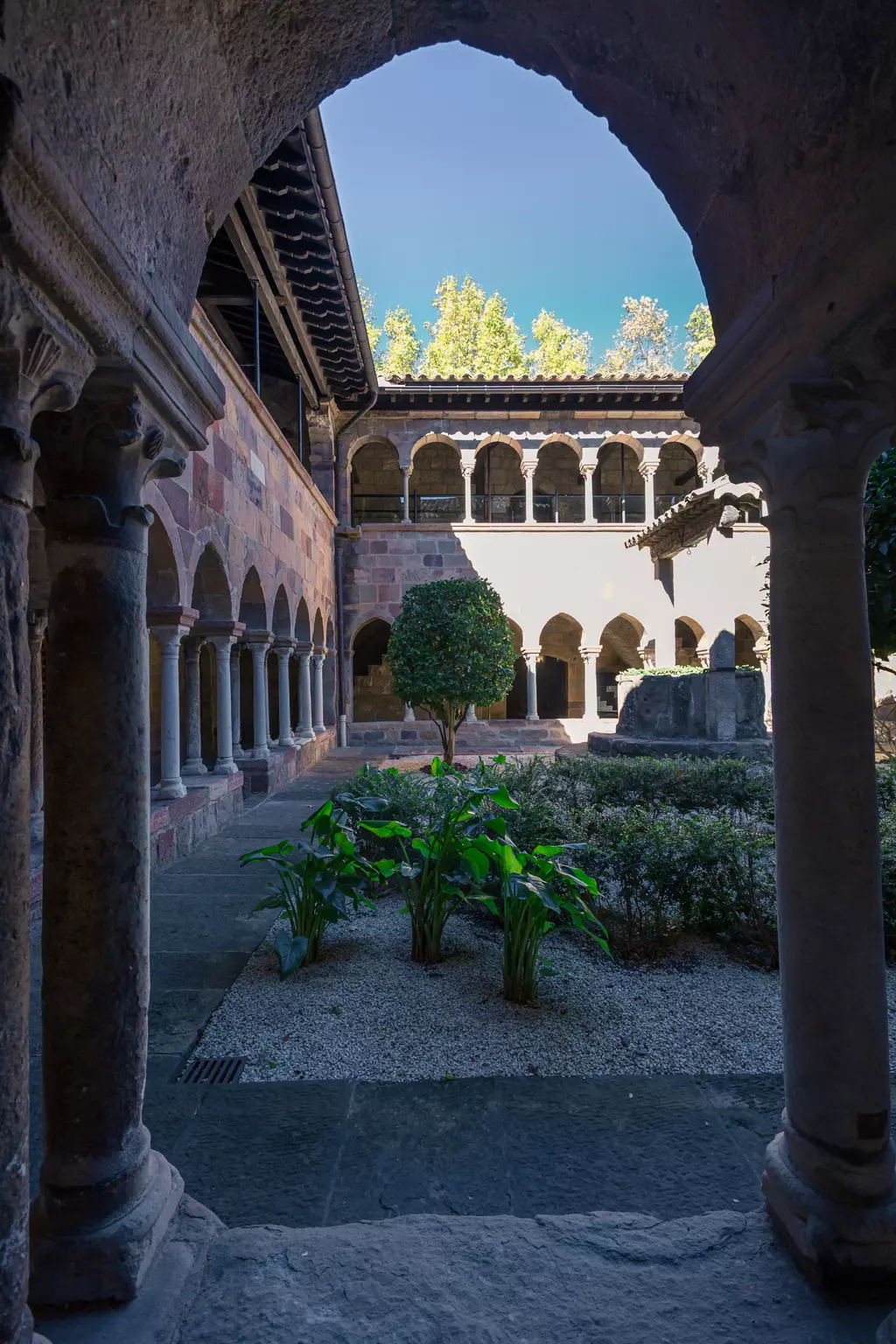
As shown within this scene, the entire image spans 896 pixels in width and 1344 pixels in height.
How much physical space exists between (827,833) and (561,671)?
57.7 feet

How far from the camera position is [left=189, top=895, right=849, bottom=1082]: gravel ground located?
2.53 metres

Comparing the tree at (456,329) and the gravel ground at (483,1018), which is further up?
the tree at (456,329)

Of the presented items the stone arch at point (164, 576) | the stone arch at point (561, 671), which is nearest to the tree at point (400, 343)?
the stone arch at point (561, 671)

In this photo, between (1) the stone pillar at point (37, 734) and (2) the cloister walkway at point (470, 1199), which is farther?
(1) the stone pillar at point (37, 734)

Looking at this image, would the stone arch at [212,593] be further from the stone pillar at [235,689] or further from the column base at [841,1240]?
the column base at [841,1240]

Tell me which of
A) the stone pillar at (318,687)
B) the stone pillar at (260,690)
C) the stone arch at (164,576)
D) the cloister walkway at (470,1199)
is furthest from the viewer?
the stone pillar at (318,687)

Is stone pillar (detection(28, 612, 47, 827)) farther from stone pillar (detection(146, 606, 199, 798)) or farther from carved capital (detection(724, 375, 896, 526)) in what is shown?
carved capital (detection(724, 375, 896, 526))

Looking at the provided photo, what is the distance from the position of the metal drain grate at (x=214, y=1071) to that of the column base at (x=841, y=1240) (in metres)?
1.73

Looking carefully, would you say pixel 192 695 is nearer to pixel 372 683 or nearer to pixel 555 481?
pixel 372 683

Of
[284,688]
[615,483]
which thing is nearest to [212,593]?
[284,688]

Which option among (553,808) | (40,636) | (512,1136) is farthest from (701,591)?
(512,1136)

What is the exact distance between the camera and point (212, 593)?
7.06m

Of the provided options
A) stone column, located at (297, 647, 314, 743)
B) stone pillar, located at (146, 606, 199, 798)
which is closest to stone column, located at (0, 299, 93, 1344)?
stone pillar, located at (146, 606, 199, 798)

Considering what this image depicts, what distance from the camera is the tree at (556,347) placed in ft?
83.4
